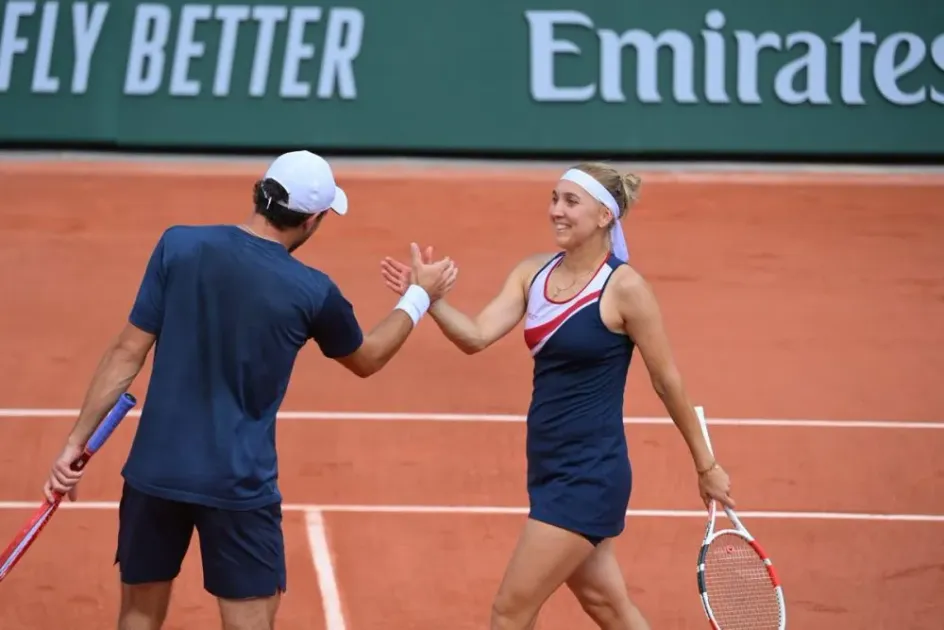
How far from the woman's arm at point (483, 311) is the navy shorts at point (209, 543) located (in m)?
1.13

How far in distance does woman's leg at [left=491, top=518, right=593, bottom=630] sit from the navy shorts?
81 centimetres

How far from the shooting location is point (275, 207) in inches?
181

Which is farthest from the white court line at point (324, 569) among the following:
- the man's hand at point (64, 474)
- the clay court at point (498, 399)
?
the man's hand at point (64, 474)

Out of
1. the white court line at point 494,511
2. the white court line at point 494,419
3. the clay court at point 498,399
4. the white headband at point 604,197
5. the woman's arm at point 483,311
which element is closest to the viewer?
the white headband at point 604,197

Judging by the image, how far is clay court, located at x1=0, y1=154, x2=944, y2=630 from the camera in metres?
6.95

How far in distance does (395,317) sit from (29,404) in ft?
16.0

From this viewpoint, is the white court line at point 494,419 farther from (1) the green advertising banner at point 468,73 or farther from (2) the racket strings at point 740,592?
(1) the green advertising banner at point 468,73

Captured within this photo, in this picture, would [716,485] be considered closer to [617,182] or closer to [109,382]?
[617,182]

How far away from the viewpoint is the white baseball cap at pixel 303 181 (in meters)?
4.59

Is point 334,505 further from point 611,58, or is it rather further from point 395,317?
point 611,58

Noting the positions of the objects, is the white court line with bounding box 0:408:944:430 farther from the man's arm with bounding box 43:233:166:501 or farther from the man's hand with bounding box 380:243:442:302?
the man's arm with bounding box 43:233:166:501

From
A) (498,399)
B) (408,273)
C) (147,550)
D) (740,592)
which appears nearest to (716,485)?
(740,592)

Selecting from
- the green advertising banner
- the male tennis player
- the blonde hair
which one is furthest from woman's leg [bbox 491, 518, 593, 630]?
the green advertising banner

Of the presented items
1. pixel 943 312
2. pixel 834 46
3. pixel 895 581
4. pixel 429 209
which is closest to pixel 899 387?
pixel 943 312
